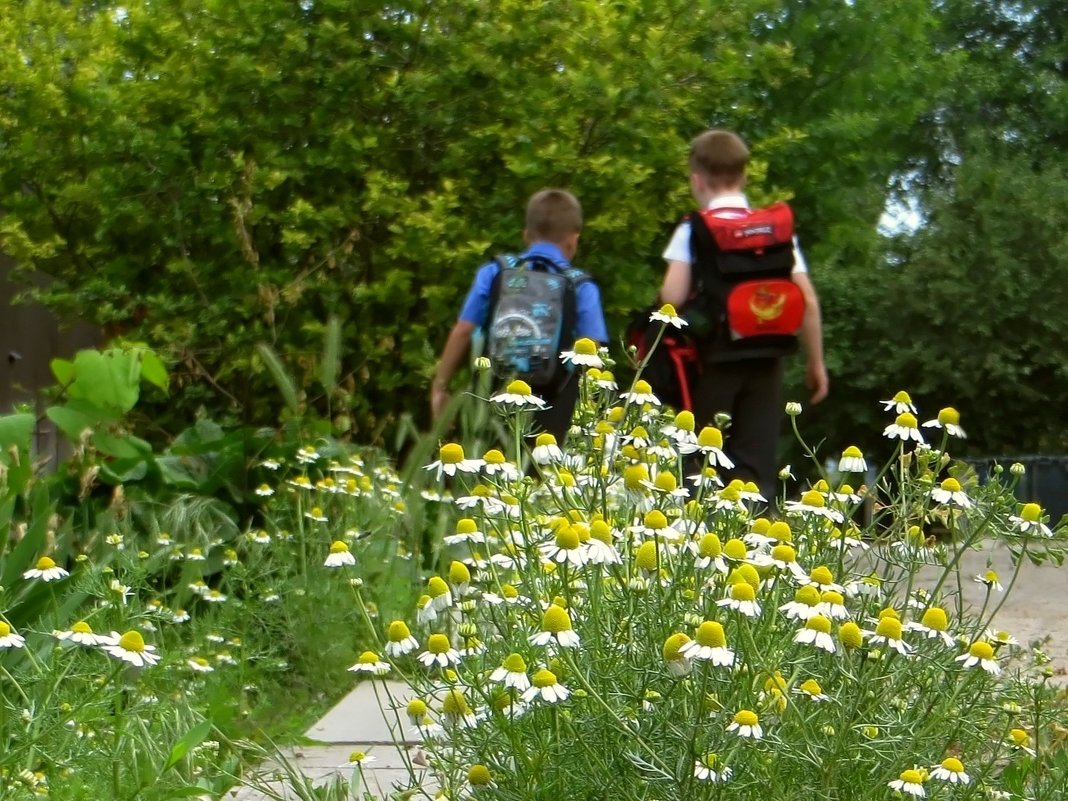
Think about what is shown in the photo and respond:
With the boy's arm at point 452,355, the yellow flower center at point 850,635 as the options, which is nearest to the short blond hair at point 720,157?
the boy's arm at point 452,355

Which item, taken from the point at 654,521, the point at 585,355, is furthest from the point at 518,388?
the point at 654,521

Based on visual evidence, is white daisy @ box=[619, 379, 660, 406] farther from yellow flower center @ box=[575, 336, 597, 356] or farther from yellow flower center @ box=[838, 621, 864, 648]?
yellow flower center @ box=[838, 621, 864, 648]

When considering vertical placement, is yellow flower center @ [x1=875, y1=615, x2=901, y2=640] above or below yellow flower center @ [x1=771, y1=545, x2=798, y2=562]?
below

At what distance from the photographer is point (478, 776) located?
2.15m

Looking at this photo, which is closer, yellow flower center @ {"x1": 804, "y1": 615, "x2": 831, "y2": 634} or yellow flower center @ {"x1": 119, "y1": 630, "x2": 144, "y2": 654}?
yellow flower center @ {"x1": 804, "y1": 615, "x2": 831, "y2": 634}

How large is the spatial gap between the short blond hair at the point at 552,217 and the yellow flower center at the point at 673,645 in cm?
313

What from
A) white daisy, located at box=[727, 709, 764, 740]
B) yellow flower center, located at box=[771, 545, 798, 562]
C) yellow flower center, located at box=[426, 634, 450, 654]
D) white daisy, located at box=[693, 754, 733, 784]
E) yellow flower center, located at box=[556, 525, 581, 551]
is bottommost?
white daisy, located at box=[693, 754, 733, 784]

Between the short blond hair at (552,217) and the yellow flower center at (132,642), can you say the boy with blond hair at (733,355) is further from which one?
the yellow flower center at (132,642)

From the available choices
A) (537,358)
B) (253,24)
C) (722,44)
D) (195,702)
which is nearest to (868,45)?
(722,44)

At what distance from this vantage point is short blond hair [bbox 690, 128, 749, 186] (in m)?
4.65

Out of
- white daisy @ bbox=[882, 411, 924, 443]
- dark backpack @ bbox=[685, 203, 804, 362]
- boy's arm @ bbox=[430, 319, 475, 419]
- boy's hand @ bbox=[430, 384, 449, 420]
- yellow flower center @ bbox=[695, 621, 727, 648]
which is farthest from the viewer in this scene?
boy's hand @ bbox=[430, 384, 449, 420]

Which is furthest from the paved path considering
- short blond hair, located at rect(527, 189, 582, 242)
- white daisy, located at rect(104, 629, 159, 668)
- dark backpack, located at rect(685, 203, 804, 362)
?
short blond hair, located at rect(527, 189, 582, 242)

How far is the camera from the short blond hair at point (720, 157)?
4.65 m

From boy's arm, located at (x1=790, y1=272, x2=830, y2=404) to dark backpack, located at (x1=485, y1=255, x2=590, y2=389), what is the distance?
761 millimetres
